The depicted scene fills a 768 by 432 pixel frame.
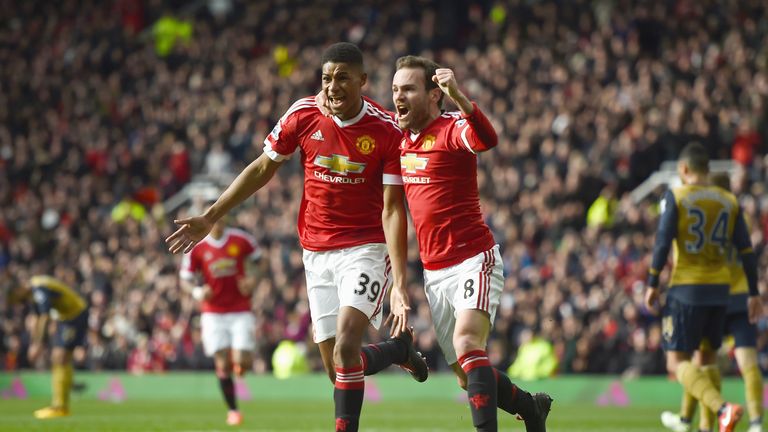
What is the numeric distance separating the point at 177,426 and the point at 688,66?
14.4m

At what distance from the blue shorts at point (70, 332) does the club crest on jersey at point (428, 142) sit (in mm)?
9152

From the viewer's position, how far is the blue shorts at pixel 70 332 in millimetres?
16391

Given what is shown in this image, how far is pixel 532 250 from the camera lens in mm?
22438

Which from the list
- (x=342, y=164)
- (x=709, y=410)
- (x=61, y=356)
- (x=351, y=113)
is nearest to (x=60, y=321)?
(x=61, y=356)

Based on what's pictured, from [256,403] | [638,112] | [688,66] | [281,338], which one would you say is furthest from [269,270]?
[688,66]

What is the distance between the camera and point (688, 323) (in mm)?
10648

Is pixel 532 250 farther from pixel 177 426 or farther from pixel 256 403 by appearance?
pixel 177 426

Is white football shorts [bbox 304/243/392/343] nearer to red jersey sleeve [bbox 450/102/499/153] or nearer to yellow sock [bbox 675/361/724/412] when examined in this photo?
red jersey sleeve [bbox 450/102/499/153]

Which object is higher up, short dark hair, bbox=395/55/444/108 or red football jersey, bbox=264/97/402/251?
short dark hair, bbox=395/55/444/108

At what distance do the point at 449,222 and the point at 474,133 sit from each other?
0.72 m

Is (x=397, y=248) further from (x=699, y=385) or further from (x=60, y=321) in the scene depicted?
(x=60, y=321)

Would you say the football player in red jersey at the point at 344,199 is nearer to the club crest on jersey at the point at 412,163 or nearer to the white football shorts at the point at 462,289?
the club crest on jersey at the point at 412,163

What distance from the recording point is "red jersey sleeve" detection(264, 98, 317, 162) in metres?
8.90

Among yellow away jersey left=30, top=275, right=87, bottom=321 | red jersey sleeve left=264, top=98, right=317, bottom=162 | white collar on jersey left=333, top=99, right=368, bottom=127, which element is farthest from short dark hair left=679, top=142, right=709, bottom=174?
yellow away jersey left=30, top=275, right=87, bottom=321
